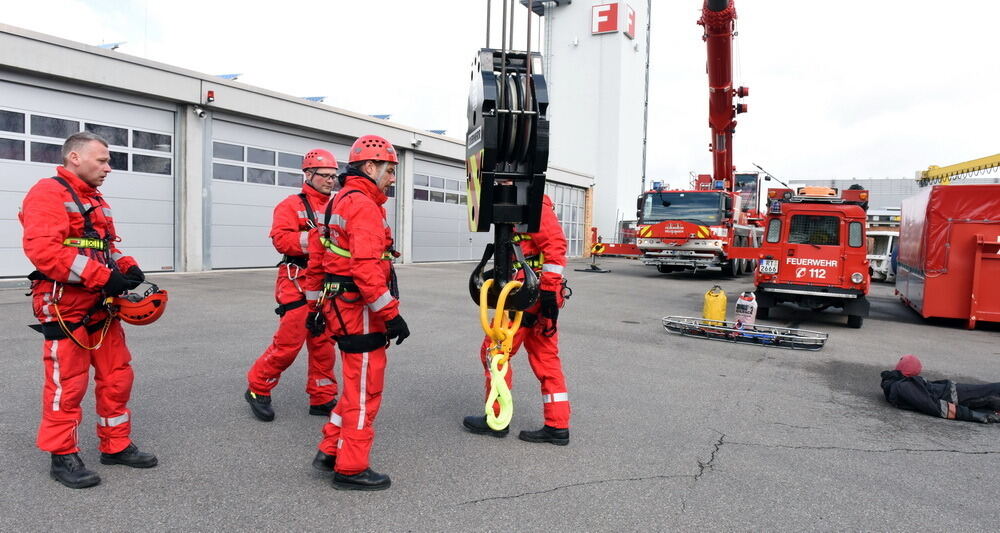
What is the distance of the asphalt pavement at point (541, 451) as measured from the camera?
3314 mm

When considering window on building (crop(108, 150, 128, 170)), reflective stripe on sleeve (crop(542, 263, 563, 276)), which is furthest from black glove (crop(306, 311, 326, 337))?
window on building (crop(108, 150, 128, 170))

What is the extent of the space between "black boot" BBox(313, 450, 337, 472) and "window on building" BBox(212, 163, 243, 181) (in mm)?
14154

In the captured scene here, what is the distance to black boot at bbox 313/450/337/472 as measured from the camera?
3.75m

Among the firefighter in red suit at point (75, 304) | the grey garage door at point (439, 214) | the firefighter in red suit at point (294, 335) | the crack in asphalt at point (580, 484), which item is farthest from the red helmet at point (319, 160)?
the grey garage door at point (439, 214)

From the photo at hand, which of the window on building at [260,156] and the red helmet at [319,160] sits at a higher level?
the window on building at [260,156]

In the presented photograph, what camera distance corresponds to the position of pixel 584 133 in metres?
41.9

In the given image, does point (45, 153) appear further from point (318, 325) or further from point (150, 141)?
point (318, 325)

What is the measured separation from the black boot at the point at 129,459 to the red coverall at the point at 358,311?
1.04 m


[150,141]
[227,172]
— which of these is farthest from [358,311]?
[227,172]

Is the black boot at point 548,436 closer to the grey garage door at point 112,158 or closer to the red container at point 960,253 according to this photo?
the red container at point 960,253

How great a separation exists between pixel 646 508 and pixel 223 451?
104 inches

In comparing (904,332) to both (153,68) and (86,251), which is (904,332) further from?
(153,68)

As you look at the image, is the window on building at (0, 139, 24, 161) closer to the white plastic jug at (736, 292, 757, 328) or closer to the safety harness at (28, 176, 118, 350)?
the safety harness at (28, 176, 118, 350)

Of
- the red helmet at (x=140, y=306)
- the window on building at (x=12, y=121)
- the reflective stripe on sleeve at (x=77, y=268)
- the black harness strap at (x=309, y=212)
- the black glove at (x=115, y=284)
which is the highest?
the window on building at (x=12, y=121)
